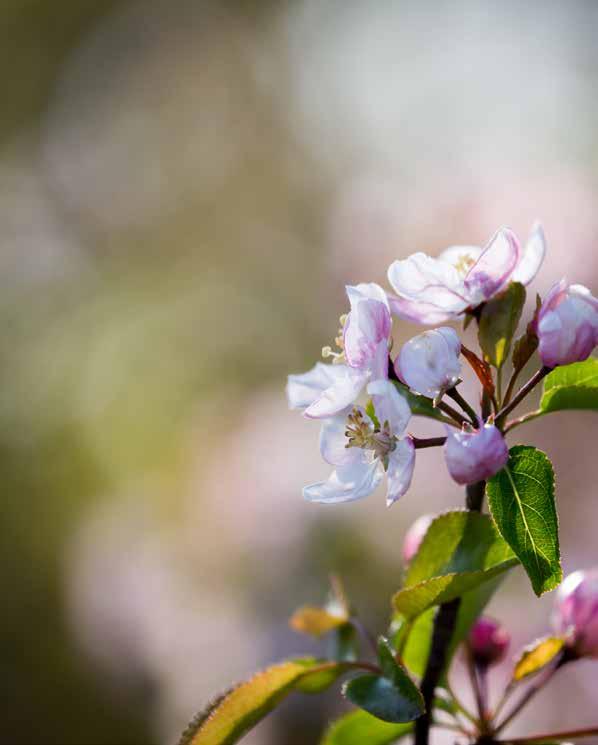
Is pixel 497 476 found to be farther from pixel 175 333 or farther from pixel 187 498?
pixel 175 333

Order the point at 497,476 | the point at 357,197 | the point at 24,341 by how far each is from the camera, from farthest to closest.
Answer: the point at 357,197
the point at 24,341
the point at 497,476

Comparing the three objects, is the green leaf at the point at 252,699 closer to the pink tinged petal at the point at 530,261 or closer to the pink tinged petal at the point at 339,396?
the pink tinged petal at the point at 339,396

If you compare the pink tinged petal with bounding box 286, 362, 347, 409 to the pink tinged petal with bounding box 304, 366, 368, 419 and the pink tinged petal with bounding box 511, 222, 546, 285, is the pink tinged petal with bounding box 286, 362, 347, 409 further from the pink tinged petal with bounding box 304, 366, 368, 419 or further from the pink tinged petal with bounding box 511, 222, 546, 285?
the pink tinged petal with bounding box 511, 222, 546, 285

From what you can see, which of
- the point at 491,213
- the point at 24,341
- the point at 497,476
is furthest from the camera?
the point at 24,341

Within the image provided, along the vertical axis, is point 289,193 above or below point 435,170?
above

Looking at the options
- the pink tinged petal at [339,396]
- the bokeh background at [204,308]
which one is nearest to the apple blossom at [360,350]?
the pink tinged petal at [339,396]

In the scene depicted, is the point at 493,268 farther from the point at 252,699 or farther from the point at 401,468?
the point at 252,699

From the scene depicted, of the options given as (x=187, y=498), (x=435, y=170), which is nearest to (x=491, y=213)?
(x=435, y=170)

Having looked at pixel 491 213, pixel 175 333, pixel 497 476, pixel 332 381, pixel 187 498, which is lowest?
pixel 497 476
